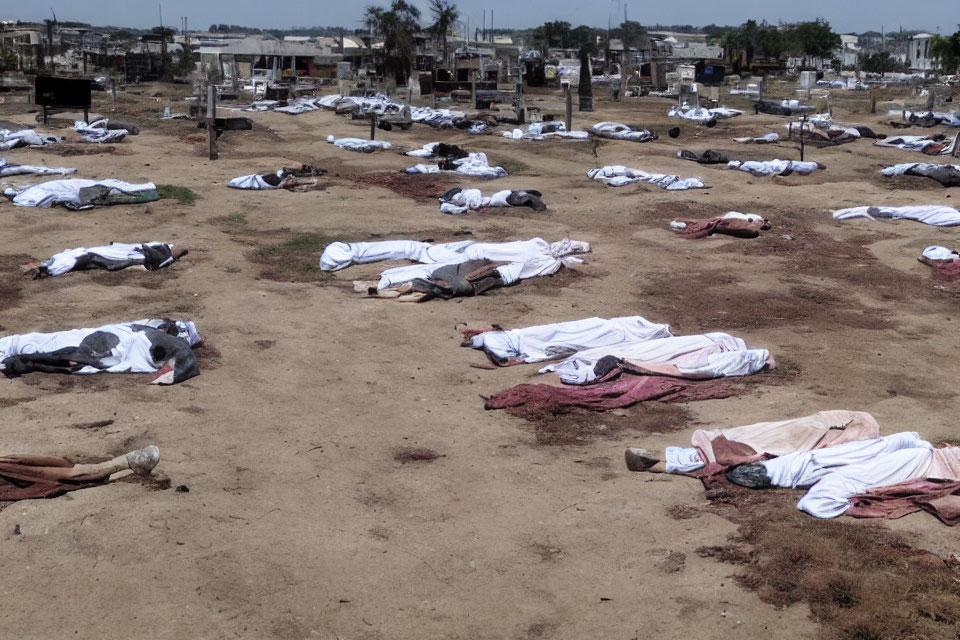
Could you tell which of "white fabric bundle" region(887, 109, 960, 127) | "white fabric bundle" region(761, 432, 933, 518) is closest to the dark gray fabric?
"white fabric bundle" region(761, 432, 933, 518)

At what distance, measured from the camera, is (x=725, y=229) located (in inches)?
599

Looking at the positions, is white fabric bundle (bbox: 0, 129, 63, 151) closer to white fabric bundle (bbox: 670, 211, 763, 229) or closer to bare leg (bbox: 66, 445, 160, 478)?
white fabric bundle (bbox: 670, 211, 763, 229)

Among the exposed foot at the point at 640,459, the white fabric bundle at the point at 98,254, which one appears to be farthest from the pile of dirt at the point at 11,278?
the exposed foot at the point at 640,459

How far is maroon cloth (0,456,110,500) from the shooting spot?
20.6 feet

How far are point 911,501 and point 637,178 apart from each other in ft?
46.7

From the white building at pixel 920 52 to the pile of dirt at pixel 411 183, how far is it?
60339mm

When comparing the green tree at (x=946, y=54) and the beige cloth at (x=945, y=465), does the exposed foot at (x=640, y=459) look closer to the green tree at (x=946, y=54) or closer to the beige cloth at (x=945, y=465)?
the beige cloth at (x=945, y=465)

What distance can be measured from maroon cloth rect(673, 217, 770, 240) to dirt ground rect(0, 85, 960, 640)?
343 millimetres

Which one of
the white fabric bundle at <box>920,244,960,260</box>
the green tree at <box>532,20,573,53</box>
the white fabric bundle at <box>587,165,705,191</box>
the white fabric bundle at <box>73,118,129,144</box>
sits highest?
the green tree at <box>532,20,573,53</box>

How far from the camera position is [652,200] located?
18.2m

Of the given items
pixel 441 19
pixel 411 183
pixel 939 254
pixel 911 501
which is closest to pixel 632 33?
pixel 441 19

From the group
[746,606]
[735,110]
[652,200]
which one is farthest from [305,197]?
[735,110]

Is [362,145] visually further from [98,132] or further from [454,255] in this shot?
[454,255]

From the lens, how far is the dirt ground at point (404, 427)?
5.31 m
